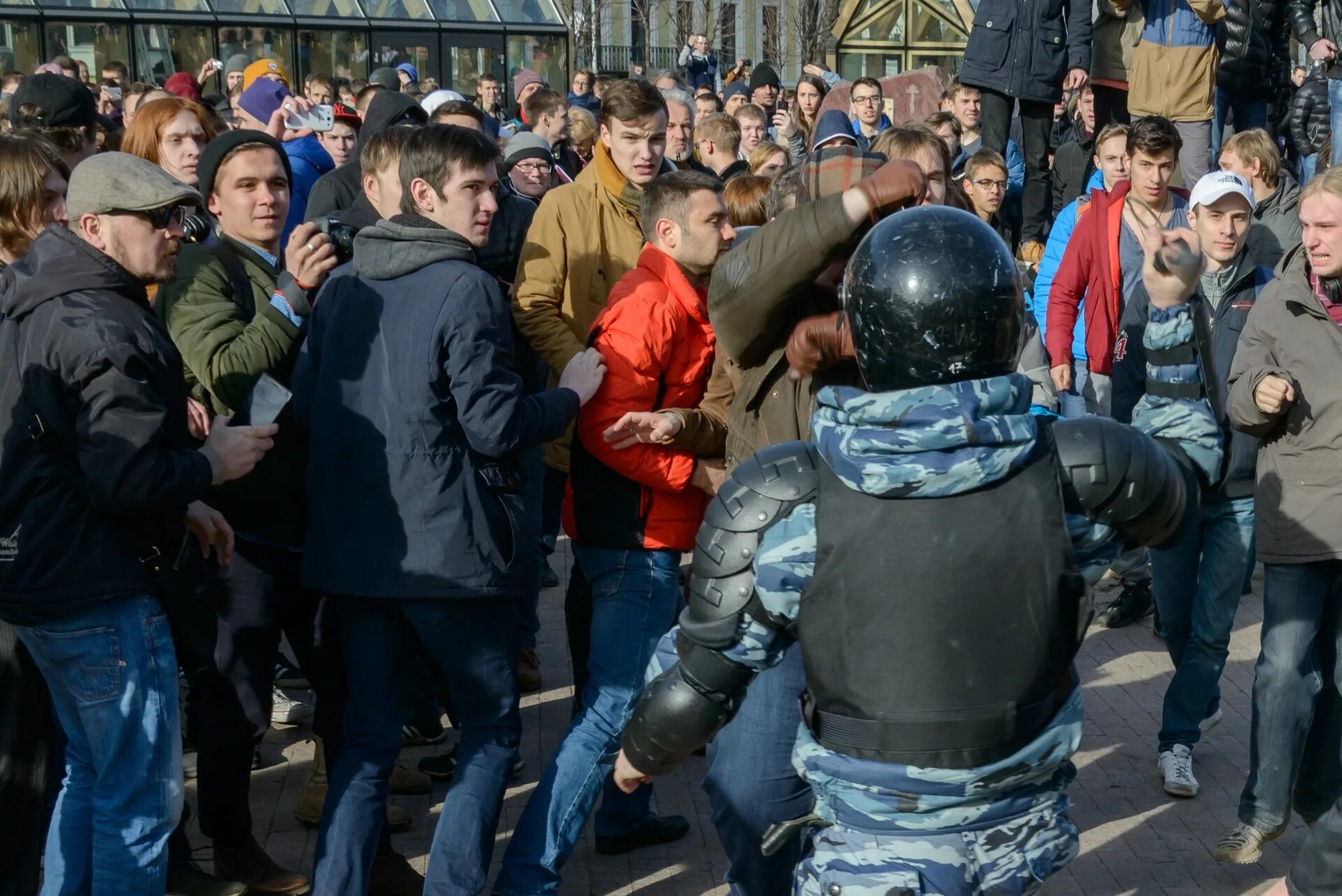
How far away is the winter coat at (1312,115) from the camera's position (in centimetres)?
1070

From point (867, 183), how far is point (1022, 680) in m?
1.13

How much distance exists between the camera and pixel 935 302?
239 centimetres

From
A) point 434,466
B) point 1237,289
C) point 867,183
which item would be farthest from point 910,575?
point 1237,289

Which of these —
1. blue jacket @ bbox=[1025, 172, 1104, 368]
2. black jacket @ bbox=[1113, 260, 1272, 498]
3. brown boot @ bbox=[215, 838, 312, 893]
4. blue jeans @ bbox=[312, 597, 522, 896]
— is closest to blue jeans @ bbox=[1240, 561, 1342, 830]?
black jacket @ bbox=[1113, 260, 1272, 498]

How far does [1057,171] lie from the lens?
11938mm

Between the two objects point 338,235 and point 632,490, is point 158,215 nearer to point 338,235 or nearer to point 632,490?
point 338,235

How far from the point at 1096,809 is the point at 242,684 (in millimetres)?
2909

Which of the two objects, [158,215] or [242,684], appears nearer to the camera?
[158,215]

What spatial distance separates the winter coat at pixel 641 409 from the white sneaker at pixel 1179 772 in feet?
6.90

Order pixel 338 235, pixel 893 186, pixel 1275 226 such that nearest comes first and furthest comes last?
pixel 893 186
pixel 338 235
pixel 1275 226

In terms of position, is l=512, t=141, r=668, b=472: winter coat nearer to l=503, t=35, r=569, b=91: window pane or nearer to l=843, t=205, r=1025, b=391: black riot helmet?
l=843, t=205, r=1025, b=391: black riot helmet

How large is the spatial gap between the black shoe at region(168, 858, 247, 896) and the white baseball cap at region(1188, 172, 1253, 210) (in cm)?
416

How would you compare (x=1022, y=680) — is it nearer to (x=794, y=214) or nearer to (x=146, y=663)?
(x=794, y=214)

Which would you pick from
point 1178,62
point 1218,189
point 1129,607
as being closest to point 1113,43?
point 1178,62
